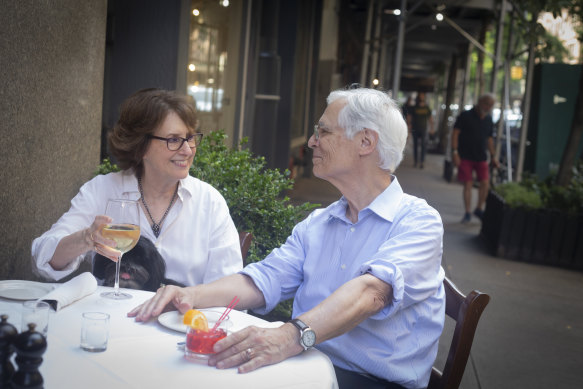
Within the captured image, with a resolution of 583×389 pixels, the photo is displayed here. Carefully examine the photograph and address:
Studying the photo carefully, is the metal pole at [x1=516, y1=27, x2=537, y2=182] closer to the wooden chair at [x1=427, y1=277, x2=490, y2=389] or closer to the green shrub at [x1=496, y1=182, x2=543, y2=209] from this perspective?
the green shrub at [x1=496, y1=182, x2=543, y2=209]

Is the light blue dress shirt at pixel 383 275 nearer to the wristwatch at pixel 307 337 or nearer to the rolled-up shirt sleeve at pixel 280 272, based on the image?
the rolled-up shirt sleeve at pixel 280 272

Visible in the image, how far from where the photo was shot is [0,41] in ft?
10.7

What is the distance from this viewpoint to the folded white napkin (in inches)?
83.7

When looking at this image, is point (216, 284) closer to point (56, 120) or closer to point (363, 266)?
point (363, 266)

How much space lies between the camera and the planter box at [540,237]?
26.6 feet

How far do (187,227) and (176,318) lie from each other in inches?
38.0

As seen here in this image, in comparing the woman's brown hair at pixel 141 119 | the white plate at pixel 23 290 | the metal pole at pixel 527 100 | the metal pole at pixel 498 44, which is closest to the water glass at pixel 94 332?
the white plate at pixel 23 290

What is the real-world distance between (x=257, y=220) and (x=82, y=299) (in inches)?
76.1

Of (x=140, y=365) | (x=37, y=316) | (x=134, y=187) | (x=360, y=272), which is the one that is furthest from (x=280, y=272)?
(x=37, y=316)

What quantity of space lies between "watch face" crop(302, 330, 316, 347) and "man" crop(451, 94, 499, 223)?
855 cm

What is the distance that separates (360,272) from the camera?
2.42 meters

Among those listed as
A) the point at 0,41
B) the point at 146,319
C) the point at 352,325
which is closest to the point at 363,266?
the point at 352,325

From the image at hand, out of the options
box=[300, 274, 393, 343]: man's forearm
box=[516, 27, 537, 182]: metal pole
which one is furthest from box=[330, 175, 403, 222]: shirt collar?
box=[516, 27, 537, 182]: metal pole

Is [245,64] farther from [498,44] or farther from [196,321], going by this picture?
[196,321]
